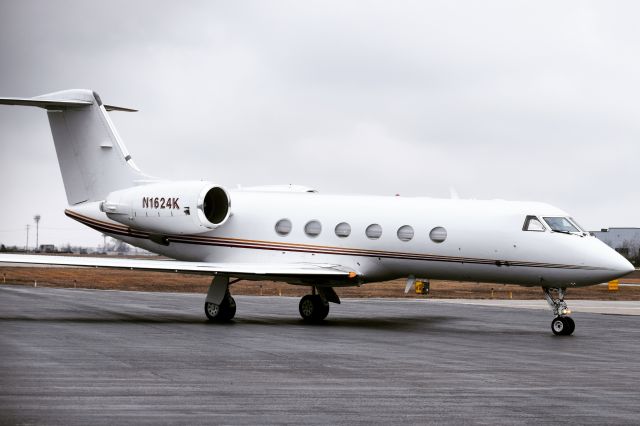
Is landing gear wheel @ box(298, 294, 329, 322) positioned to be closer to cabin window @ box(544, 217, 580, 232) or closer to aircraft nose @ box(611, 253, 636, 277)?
cabin window @ box(544, 217, 580, 232)

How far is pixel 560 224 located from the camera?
22.5 m

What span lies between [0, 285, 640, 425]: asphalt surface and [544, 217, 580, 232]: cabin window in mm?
2424

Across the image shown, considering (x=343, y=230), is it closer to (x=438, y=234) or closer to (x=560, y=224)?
(x=438, y=234)

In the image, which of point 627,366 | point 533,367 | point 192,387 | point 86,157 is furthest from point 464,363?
point 86,157

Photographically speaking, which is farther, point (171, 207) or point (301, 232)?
point (171, 207)

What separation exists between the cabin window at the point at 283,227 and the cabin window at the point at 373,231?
7.44 ft

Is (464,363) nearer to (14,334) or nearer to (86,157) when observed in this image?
(14,334)

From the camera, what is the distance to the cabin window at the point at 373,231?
78.8 feet

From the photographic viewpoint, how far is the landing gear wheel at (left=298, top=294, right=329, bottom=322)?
25.0 m

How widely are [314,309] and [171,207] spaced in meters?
4.59

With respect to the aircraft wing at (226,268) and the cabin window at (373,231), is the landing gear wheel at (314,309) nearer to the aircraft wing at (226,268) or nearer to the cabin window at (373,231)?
the aircraft wing at (226,268)

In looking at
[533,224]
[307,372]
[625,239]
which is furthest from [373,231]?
[625,239]

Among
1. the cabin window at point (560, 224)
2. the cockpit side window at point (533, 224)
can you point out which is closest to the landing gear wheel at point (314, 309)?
the cockpit side window at point (533, 224)

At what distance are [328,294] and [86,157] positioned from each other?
804 centimetres
